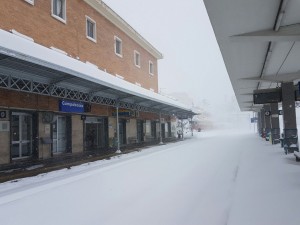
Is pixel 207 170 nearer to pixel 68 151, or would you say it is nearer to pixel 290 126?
pixel 290 126

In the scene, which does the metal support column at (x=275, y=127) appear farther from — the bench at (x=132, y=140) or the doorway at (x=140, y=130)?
the doorway at (x=140, y=130)

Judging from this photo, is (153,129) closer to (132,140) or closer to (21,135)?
(132,140)

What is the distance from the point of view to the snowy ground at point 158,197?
457 centimetres

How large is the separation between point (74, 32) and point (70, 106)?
18.8 feet

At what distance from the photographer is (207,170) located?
9.23 meters

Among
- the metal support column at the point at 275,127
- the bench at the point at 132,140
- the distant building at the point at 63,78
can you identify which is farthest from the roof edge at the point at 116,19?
the metal support column at the point at 275,127

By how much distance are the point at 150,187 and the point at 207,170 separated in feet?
9.84

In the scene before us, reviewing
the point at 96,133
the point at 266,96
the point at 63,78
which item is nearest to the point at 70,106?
the point at 63,78

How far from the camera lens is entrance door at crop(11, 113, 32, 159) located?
1249cm

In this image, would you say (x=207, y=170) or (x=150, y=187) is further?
(x=207, y=170)

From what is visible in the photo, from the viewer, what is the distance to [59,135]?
15.3 metres

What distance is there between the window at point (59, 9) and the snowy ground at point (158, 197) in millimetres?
9679

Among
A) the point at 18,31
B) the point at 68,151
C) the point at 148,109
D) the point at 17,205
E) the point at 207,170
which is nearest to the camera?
the point at 17,205

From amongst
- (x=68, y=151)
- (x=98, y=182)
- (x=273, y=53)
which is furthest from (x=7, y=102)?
(x=273, y=53)
